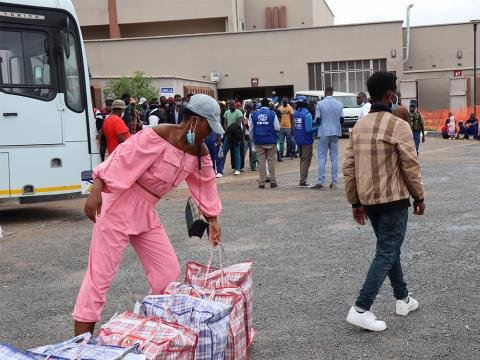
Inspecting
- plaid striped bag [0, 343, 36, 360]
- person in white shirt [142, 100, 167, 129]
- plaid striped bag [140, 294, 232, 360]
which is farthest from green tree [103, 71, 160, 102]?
plaid striped bag [0, 343, 36, 360]

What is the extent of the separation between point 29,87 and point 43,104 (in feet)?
1.12

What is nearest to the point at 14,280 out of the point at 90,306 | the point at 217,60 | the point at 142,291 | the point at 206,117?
the point at 142,291

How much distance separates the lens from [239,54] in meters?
45.4

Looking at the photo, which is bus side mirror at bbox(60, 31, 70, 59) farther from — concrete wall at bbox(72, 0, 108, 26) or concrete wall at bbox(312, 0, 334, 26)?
concrete wall at bbox(312, 0, 334, 26)

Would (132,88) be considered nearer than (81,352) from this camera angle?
No

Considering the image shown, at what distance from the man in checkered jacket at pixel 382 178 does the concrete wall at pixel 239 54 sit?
1603 inches

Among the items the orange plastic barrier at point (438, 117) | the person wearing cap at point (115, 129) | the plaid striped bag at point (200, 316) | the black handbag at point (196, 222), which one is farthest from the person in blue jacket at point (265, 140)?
the orange plastic barrier at point (438, 117)

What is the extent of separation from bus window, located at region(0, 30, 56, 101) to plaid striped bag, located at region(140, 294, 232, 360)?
7286 millimetres

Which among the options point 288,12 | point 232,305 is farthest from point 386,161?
point 288,12

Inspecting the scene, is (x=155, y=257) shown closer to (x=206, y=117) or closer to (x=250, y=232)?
(x=206, y=117)

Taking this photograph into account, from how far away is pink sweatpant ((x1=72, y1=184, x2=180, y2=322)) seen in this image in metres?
4.30

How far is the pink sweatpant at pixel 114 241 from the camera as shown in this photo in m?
4.30

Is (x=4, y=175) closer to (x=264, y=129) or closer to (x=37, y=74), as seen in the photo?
(x=37, y=74)

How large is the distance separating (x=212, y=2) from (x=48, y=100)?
43058 millimetres
